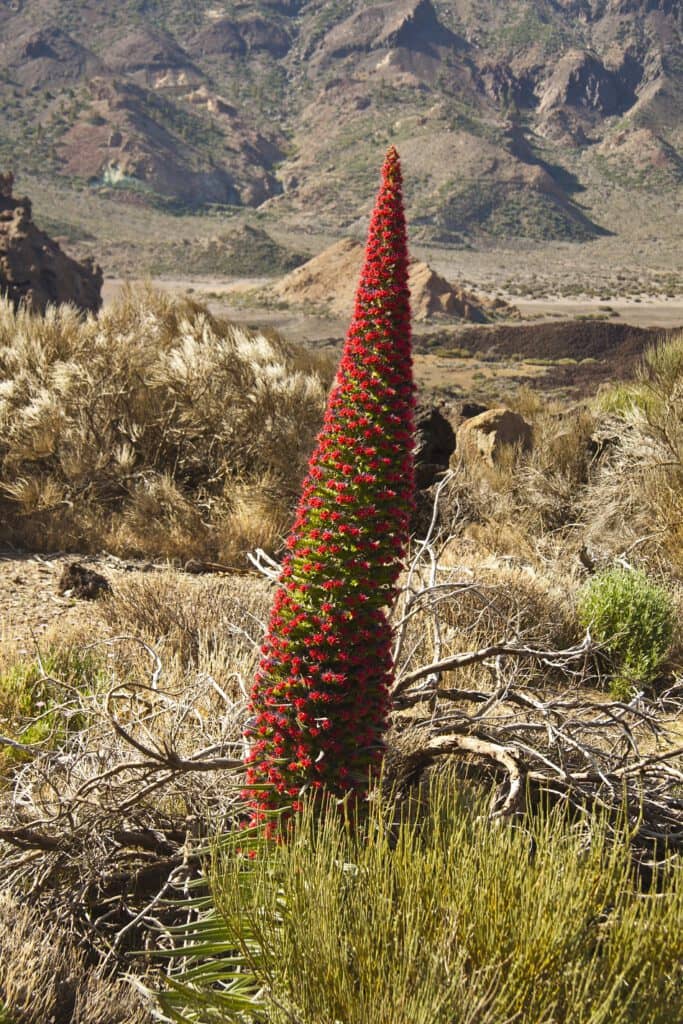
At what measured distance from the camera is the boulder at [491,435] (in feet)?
29.2

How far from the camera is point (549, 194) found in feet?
290

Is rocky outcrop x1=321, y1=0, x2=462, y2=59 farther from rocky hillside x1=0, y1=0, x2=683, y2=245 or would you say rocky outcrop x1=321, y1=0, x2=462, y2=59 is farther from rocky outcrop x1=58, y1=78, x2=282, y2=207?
rocky outcrop x1=58, y1=78, x2=282, y2=207

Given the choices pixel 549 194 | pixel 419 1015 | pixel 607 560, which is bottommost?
pixel 607 560

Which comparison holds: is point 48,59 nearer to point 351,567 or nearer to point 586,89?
point 586,89

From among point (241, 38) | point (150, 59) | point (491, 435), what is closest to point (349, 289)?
point (491, 435)

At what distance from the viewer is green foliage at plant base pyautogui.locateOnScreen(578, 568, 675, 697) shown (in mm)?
5750

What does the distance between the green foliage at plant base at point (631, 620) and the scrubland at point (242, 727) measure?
69mm

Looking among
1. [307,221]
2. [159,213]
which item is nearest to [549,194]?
[307,221]

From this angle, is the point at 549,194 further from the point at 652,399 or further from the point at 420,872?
the point at 420,872

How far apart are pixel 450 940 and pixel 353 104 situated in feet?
458

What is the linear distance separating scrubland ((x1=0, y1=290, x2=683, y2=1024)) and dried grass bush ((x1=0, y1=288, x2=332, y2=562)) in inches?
1.1

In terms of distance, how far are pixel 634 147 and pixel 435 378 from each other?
9987cm

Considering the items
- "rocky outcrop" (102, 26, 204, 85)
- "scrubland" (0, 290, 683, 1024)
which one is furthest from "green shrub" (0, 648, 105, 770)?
"rocky outcrop" (102, 26, 204, 85)

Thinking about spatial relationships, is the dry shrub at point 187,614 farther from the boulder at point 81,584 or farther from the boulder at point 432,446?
the boulder at point 432,446
